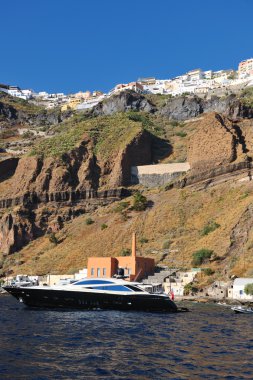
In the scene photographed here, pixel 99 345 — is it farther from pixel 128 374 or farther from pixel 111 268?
pixel 111 268

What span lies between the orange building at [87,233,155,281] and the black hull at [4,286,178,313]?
91.4 ft

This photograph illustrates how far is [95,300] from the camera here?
54.1 metres

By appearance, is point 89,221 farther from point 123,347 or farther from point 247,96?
→ point 247,96

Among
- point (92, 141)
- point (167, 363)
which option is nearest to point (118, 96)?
point (92, 141)

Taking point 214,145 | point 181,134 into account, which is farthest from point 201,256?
point 181,134

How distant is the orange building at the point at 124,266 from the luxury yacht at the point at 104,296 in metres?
27.8

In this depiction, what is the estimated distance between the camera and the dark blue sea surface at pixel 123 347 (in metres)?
24.5

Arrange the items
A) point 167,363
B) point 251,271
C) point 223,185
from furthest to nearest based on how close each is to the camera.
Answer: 1. point 223,185
2. point 251,271
3. point 167,363

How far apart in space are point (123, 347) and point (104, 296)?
2265cm

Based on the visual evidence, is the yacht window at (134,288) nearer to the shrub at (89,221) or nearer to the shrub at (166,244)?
the shrub at (166,244)

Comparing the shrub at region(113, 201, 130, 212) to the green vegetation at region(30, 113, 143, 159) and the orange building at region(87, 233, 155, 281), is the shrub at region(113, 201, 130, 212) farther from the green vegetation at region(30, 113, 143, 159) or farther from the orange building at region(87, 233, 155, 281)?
the orange building at region(87, 233, 155, 281)

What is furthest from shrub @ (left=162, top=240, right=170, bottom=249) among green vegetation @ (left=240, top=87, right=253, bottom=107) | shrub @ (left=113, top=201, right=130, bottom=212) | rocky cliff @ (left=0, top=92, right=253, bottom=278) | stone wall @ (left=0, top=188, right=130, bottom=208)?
green vegetation @ (left=240, top=87, right=253, bottom=107)

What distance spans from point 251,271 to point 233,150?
39.9 m

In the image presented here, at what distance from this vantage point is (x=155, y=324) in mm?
43250
